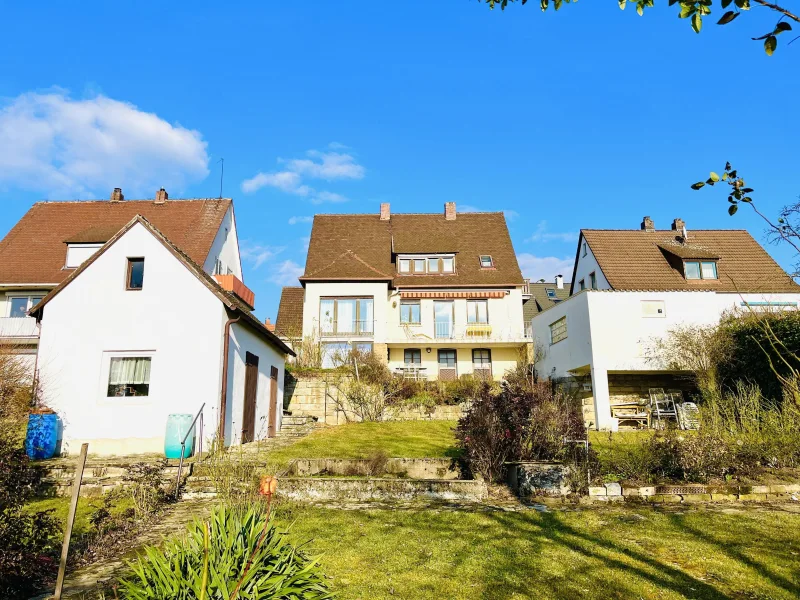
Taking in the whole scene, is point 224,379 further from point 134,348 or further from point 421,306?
point 421,306

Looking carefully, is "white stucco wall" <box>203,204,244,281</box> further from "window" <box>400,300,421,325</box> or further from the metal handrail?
the metal handrail

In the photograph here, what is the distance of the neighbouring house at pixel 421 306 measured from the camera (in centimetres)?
3609

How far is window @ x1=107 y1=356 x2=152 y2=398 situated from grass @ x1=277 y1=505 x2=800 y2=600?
31.2 feet

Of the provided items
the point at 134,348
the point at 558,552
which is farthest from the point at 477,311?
the point at 558,552

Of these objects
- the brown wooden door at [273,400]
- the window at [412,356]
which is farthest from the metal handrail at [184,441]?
the window at [412,356]

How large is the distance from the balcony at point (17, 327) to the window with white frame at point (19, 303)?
598 millimetres

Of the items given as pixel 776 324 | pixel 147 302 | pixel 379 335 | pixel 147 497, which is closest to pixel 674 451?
pixel 147 497

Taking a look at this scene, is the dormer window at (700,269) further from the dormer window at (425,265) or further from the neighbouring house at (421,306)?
the dormer window at (425,265)

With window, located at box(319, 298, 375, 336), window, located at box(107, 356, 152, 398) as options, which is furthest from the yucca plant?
window, located at box(319, 298, 375, 336)

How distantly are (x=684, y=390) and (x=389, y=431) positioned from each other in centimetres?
1524

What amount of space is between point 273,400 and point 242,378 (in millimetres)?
4463

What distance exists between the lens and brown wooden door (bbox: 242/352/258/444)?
19.1 m

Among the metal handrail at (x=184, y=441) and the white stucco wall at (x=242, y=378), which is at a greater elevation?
the white stucco wall at (x=242, y=378)

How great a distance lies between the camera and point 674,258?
33625 mm
